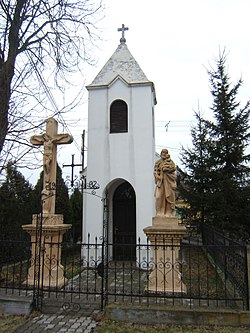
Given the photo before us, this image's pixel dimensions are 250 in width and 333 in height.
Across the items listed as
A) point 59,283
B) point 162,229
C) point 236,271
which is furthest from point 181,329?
point 59,283

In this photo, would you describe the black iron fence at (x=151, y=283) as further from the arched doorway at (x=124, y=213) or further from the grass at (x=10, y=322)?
the arched doorway at (x=124, y=213)

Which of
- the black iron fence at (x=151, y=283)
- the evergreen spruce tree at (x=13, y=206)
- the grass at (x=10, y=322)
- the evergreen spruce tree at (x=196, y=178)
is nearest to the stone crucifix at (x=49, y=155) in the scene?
the black iron fence at (x=151, y=283)

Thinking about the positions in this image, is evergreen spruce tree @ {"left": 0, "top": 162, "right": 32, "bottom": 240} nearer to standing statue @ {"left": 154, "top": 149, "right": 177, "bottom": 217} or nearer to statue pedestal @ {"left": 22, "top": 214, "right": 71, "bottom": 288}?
statue pedestal @ {"left": 22, "top": 214, "right": 71, "bottom": 288}

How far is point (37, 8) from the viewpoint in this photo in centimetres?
746

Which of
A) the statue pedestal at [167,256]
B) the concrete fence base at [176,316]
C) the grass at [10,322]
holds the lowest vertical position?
the grass at [10,322]

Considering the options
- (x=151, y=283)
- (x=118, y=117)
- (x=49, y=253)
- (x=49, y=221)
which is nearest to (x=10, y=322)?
(x=49, y=253)

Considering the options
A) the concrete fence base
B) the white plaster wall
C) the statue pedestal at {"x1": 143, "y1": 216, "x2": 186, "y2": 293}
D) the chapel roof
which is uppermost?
the chapel roof

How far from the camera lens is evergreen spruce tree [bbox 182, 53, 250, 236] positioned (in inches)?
505

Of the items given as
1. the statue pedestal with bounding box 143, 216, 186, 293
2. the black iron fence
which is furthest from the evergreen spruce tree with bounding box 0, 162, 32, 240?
the statue pedestal with bounding box 143, 216, 186, 293

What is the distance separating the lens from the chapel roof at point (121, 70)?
11.5m

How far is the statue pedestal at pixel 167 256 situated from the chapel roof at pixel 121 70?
6.37m

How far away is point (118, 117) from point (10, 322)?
8.05 m

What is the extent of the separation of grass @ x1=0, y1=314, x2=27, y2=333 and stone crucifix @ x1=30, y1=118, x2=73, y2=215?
2687 millimetres

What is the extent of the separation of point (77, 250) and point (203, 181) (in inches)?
258
